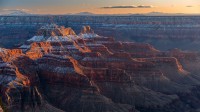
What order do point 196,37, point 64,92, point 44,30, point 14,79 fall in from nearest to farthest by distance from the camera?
point 14,79 → point 64,92 → point 44,30 → point 196,37

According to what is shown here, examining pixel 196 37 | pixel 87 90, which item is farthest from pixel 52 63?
pixel 196 37

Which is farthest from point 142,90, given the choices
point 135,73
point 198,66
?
point 198,66

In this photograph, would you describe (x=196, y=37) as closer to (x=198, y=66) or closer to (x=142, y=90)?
(x=198, y=66)

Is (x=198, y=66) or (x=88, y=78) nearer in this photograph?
(x=88, y=78)

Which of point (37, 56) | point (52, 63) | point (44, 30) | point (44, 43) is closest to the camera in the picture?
point (52, 63)

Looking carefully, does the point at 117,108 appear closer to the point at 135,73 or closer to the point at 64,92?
the point at 64,92

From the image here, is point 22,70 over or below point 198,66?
over
